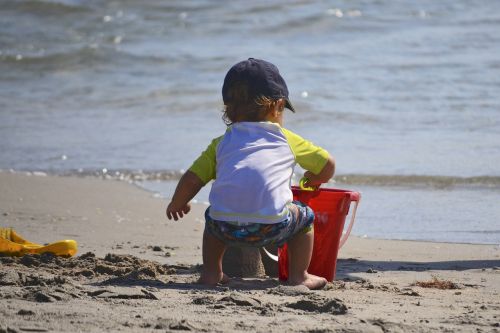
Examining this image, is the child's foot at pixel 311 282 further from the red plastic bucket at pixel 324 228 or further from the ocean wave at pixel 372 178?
the ocean wave at pixel 372 178

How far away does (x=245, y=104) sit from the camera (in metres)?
4.30

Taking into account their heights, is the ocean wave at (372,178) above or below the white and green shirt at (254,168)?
below

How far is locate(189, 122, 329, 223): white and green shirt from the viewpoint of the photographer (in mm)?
4152

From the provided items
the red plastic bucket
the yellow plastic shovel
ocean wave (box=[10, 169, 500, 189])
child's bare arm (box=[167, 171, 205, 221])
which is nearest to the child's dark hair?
child's bare arm (box=[167, 171, 205, 221])

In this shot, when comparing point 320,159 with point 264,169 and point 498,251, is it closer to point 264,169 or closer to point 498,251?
point 264,169

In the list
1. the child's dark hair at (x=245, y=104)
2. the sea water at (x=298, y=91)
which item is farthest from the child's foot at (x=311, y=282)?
the sea water at (x=298, y=91)

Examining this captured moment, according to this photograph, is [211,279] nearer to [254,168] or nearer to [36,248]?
[254,168]

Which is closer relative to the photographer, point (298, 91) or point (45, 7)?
point (298, 91)

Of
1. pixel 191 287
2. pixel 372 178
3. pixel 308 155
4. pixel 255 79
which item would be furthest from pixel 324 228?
pixel 372 178

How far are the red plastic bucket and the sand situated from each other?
0.33 feet

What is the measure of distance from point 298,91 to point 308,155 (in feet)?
25.9

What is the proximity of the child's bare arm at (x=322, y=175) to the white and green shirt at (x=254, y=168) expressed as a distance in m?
0.02

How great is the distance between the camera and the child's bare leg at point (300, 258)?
4320 millimetres

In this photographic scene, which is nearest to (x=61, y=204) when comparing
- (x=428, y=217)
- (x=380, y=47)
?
(x=428, y=217)
